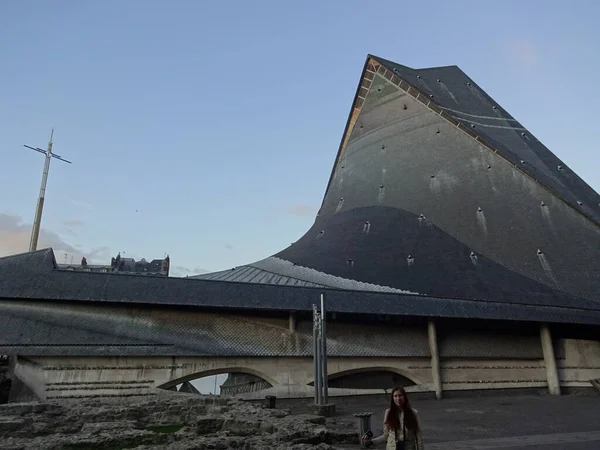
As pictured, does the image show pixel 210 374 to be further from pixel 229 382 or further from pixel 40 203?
pixel 40 203

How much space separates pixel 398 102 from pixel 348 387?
17.4m

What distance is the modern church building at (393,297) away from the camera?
12.8 meters

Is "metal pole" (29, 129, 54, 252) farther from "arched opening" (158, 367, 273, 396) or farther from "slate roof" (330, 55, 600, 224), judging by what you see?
"slate roof" (330, 55, 600, 224)

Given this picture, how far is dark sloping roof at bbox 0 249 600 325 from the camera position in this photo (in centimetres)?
1293

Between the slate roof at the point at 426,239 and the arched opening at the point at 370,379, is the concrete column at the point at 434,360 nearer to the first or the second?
the arched opening at the point at 370,379

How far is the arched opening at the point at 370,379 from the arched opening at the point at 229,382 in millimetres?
2444

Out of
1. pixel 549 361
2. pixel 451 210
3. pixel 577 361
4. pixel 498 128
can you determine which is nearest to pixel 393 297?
pixel 549 361

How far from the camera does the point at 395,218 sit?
68.1ft

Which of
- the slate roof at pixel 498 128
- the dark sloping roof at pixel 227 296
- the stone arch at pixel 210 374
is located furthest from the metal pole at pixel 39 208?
the slate roof at pixel 498 128

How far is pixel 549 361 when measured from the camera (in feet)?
52.4

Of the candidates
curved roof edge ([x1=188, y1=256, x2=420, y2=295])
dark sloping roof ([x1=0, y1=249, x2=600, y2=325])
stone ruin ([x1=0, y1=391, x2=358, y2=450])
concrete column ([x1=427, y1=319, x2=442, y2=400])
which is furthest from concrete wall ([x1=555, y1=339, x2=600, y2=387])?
stone ruin ([x1=0, y1=391, x2=358, y2=450])

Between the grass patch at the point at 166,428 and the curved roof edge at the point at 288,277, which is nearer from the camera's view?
the grass patch at the point at 166,428

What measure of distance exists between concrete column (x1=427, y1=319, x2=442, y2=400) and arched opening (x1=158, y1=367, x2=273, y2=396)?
18.7 feet

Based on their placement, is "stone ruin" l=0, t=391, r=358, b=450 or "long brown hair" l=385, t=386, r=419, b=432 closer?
"long brown hair" l=385, t=386, r=419, b=432
